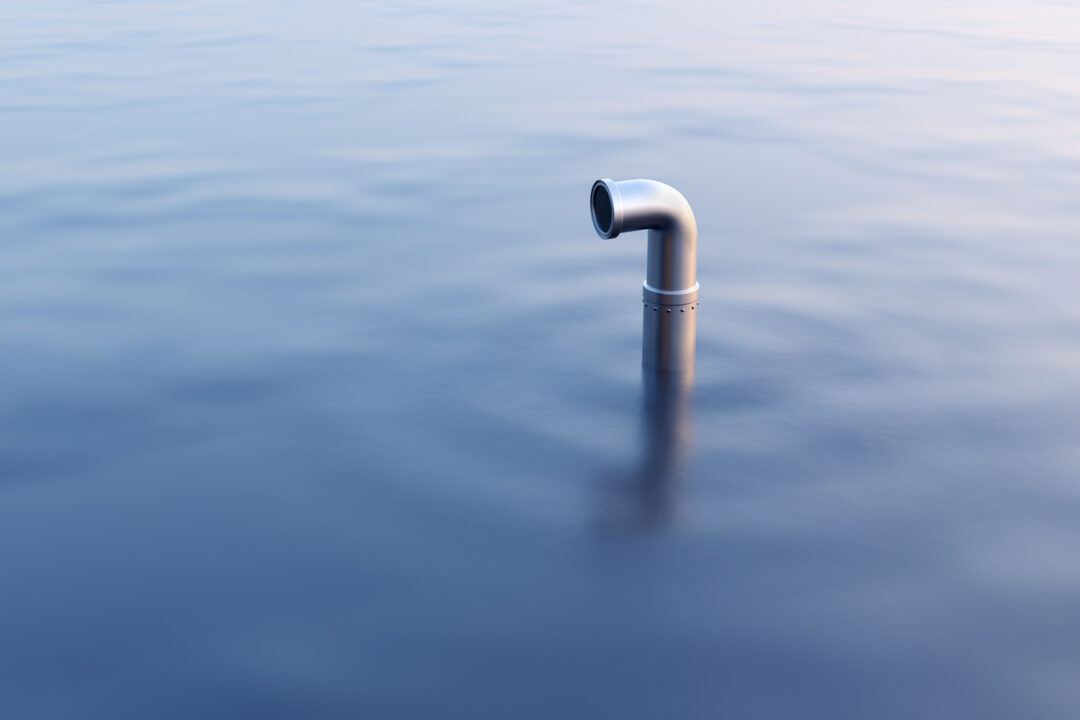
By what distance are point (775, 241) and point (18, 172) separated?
6033mm

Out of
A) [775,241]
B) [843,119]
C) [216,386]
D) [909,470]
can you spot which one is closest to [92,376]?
[216,386]

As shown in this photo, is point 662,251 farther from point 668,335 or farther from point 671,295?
point 668,335

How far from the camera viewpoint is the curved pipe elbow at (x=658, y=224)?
4.99 meters

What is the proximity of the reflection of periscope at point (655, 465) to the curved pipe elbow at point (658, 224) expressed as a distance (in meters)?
0.45

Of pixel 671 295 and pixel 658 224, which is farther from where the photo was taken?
pixel 671 295

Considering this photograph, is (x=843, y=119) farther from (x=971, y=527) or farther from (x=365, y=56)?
(x=971, y=527)

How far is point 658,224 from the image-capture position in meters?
5.11

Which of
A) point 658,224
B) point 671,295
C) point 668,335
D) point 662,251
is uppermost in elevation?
point 658,224

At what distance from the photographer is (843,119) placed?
11797 millimetres

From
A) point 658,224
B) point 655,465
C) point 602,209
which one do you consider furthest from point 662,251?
point 655,465

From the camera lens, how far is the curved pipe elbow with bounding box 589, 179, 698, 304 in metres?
4.99

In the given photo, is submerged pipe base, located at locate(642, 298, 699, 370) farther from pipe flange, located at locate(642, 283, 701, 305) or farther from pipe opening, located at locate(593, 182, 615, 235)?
pipe opening, located at locate(593, 182, 615, 235)

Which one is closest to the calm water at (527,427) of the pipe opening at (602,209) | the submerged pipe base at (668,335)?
the submerged pipe base at (668,335)

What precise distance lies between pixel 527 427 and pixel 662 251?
0.94 m
